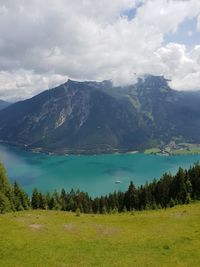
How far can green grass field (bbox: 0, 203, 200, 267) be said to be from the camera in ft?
76.4

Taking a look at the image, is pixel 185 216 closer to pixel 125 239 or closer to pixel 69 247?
pixel 125 239

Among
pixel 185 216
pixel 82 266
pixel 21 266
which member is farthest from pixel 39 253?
pixel 185 216

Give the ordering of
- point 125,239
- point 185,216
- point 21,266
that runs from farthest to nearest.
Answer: point 185,216 < point 125,239 < point 21,266

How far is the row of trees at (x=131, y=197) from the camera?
80188 millimetres

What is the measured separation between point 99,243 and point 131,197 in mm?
77222

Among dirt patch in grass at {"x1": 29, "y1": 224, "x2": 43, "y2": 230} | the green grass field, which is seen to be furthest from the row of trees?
the green grass field

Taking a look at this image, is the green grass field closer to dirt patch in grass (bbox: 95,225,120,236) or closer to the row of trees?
dirt patch in grass (bbox: 95,225,120,236)

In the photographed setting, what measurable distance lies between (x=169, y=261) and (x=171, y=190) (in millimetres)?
70445

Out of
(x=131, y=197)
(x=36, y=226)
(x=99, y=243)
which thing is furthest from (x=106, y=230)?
(x=131, y=197)

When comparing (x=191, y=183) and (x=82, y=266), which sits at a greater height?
(x=191, y=183)

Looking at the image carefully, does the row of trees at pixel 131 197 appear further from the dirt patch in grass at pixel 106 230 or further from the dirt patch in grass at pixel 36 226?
the dirt patch in grass at pixel 106 230

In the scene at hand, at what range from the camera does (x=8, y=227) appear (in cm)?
3244

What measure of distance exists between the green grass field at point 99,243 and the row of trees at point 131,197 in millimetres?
40555

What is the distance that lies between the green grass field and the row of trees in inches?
1597
